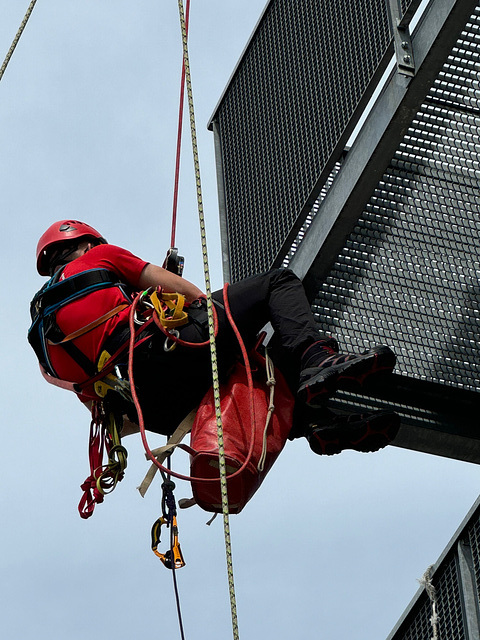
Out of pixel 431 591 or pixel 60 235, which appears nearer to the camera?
pixel 60 235

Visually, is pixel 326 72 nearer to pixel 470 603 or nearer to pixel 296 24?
pixel 296 24

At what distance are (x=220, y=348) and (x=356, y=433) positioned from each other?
866 mm

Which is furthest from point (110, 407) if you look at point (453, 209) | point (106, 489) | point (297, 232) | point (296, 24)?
point (296, 24)

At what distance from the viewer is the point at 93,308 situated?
734 centimetres

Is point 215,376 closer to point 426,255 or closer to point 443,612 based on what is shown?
point 426,255

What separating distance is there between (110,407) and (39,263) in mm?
888

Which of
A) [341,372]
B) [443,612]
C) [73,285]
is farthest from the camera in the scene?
[443,612]

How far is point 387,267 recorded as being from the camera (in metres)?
8.26

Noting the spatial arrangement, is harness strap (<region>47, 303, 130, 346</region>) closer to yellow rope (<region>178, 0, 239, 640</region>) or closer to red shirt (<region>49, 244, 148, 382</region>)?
red shirt (<region>49, 244, 148, 382</region>)

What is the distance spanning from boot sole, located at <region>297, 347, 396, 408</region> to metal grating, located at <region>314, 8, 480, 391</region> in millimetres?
1458

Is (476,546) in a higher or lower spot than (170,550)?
higher

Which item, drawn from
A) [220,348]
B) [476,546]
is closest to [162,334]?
[220,348]

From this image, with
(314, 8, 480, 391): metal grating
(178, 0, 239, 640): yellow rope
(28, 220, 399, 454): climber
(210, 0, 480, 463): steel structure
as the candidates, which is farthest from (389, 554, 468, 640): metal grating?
(178, 0, 239, 640): yellow rope

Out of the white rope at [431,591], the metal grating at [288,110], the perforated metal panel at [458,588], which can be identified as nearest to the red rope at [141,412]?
the metal grating at [288,110]
